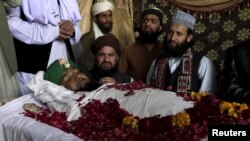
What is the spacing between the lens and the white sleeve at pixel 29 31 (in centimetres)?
449

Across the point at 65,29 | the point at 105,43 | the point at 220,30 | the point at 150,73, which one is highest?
Result: the point at 65,29

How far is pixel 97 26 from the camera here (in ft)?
17.8

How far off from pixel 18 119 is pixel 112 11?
2365 mm

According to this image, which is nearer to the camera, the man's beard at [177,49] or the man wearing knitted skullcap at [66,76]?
the man wearing knitted skullcap at [66,76]

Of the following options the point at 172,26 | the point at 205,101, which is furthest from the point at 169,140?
the point at 172,26

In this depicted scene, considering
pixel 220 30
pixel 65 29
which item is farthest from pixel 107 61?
pixel 220 30

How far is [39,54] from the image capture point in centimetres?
463

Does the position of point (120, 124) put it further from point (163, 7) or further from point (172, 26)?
point (163, 7)

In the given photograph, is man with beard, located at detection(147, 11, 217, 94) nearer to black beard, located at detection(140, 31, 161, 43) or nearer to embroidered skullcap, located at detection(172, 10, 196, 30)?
embroidered skullcap, located at detection(172, 10, 196, 30)

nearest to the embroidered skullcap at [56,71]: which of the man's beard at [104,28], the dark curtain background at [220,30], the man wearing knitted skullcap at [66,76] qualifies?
the man wearing knitted skullcap at [66,76]

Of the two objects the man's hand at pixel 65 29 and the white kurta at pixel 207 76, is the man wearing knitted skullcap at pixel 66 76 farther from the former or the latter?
the white kurta at pixel 207 76

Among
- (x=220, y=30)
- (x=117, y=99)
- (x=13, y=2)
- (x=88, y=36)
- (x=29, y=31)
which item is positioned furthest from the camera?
(x=220, y=30)

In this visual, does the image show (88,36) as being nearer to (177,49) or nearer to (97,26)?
(97,26)

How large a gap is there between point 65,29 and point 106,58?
557 millimetres
